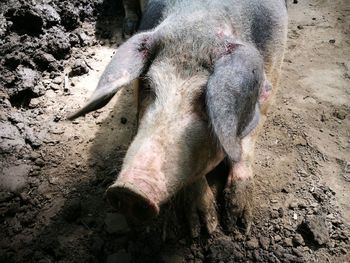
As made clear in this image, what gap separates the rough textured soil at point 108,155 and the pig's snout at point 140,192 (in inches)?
22.0

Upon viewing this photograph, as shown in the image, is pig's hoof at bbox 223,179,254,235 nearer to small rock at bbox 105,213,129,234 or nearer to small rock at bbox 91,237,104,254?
small rock at bbox 105,213,129,234

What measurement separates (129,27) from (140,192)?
2.69m

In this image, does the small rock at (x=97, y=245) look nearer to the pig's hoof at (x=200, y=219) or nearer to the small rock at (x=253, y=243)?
the pig's hoof at (x=200, y=219)

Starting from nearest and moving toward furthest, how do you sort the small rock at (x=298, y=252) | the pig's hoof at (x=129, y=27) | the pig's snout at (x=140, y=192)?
the pig's snout at (x=140, y=192) → the small rock at (x=298, y=252) → the pig's hoof at (x=129, y=27)

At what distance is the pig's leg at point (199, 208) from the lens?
2.48 metres

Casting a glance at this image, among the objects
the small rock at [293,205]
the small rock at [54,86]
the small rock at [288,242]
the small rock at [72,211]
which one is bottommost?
the small rock at [288,242]

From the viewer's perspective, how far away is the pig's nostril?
1.80 metres

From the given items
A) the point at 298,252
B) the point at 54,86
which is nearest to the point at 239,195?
the point at 298,252

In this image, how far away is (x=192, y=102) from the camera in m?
2.08

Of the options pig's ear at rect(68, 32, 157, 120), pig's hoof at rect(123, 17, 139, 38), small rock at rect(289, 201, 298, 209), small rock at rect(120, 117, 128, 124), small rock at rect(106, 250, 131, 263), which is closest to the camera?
pig's ear at rect(68, 32, 157, 120)

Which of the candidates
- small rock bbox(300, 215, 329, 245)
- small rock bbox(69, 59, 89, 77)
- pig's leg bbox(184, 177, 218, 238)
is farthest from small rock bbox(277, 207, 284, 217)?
small rock bbox(69, 59, 89, 77)

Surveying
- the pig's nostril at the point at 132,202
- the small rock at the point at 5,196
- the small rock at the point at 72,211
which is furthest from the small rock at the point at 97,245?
the small rock at the point at 5,196

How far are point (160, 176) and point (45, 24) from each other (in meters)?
2.39

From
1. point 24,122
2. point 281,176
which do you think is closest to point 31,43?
point 24,122
